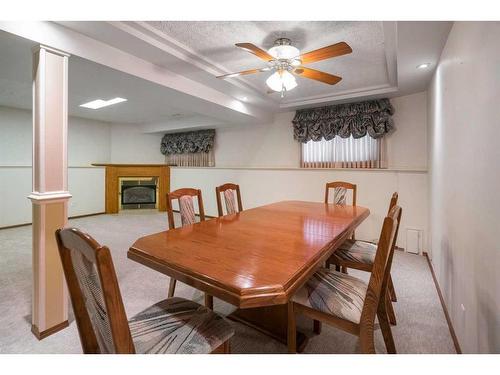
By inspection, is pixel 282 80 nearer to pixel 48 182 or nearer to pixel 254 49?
pixel 254 49

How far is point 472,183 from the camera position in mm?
1316

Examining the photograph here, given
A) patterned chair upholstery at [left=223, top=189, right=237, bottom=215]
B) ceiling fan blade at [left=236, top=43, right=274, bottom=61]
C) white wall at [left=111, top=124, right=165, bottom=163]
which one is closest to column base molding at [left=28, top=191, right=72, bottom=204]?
patterned chair upholstery at [left=223, top=189, right=237, bottom=215]

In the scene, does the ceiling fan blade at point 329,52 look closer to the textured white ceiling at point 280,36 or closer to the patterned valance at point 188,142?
the textured white ceiling at point 280,36

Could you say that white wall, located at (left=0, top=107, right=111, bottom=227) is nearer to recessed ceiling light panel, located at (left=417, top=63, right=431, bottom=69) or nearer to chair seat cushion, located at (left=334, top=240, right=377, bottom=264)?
chair seat cushion, located at (left=334, top=240, right=377, bottom=264)

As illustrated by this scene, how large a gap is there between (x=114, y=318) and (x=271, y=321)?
1224 mm

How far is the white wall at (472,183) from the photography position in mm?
1035

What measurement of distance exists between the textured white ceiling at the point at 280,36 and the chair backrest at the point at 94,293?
1.82 metres

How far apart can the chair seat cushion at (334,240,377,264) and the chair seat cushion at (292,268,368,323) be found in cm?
42

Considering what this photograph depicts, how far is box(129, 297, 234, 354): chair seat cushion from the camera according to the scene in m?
0.95

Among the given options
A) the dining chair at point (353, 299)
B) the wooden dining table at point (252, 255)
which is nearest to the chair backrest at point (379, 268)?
the dining chair at point (353, 299)
